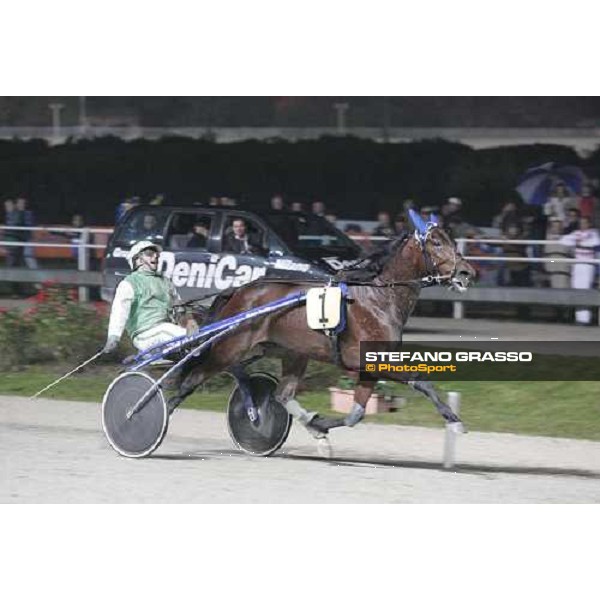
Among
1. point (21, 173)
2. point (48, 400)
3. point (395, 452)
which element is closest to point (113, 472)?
point (395, 452)

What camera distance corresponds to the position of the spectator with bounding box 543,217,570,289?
Result: 68.0ft

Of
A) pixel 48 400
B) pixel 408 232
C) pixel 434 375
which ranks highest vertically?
pixel 408 232

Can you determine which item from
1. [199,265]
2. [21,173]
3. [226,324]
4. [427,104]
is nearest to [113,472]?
[226,324]

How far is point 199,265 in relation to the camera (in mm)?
18859

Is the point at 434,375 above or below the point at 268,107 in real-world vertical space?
below

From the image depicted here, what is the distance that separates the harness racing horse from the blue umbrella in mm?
11078

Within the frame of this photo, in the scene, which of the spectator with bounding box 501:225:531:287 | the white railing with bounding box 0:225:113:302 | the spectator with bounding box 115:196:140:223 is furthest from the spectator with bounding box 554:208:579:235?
the white railing with bounding box 0:225:113:302

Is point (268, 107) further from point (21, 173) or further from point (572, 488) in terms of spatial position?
point (572, 488)

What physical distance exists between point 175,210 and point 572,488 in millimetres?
9714

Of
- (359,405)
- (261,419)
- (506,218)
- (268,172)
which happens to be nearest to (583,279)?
(506,218)

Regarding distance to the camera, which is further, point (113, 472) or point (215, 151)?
point (215, 151)

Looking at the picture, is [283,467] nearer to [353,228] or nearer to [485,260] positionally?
[485,260]

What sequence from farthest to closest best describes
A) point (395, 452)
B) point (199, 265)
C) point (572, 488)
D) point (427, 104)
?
1. point (427, 104)
2. point (199, 265)
3. point (395, 452)
4. point (572, 488)

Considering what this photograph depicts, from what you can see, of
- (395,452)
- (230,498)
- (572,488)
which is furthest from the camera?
(395,452)
